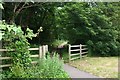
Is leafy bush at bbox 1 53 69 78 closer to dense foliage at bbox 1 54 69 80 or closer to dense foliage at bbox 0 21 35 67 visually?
dense foliage at bbox 1 54 69 80

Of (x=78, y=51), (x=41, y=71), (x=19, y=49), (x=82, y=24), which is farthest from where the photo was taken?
(x=82, y=24)

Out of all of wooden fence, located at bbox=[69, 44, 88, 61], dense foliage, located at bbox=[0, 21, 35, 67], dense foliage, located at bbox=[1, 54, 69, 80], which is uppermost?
dense foliage, located at bbox=[0, 21, 35, 67]

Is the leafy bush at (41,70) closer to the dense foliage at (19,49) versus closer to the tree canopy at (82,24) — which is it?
the dense foliage at (19,49)

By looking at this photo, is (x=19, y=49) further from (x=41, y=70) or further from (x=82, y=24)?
(x=82, y=24)

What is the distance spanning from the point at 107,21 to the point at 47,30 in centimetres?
378

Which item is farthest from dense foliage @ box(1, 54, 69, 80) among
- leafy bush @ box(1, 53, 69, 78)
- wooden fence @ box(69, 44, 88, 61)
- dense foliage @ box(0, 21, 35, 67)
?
wooden fence @ box(69, 44, 88, 61)

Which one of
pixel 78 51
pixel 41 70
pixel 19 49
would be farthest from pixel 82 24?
pixel 41 70

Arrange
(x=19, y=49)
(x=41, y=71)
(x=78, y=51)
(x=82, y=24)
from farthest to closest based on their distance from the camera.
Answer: (x=82, y=24) → (x=78, y=51) → (x=19, y=49) → (x=41, y=71)

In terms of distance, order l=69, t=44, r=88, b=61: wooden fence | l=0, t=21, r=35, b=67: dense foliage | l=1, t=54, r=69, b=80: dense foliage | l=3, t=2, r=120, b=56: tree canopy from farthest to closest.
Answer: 1. l=3, t=2, r=120, b=56: tree canopy
2. l=69, t=44, r=88, b=61: wooden fence
3. l=0, t=21, r=35, b=67: dense foliage
4. l=1, t=54, r=69, b=80: dense foliage

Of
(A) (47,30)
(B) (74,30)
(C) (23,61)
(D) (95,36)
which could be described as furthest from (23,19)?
(C) (23,61)

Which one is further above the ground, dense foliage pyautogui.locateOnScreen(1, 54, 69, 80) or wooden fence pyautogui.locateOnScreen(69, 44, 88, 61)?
dense foliage pyautogui.locateOnScreen(1, 54, 69, 80)

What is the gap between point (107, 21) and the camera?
1498 cm

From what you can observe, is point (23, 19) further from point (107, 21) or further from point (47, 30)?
point (107, 21)

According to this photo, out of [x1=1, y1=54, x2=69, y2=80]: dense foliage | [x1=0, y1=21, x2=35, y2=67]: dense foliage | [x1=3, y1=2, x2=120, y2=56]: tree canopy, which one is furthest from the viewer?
[x1=3, y1=2, x2=120, y2=56]: tree canopy
